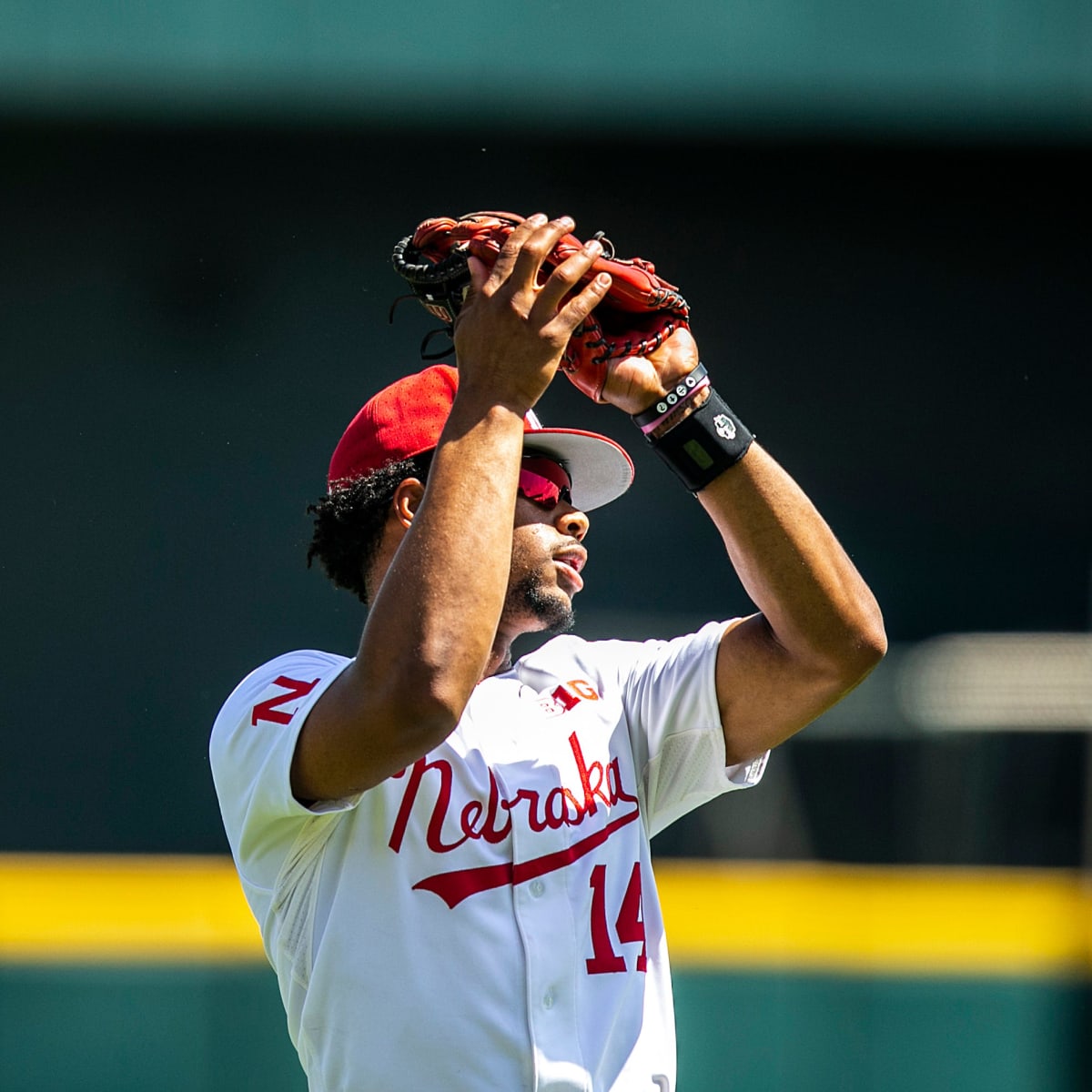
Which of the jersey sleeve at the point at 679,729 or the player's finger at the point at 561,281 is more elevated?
the player's finger at the point at 561,281

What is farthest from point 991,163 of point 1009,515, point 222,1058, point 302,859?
point 302,859

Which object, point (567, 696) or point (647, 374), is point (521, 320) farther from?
point (567, 696)

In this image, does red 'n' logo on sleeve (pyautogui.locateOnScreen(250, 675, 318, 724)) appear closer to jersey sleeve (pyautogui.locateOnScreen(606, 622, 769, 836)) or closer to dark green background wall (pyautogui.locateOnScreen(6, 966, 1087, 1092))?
jersey sleeve (pyautogui.locateOnScreen(606, 622, 769, 836))

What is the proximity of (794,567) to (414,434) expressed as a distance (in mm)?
620

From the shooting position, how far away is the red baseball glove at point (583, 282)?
188 cm

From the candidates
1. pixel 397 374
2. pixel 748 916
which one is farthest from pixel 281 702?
pixel 397 374

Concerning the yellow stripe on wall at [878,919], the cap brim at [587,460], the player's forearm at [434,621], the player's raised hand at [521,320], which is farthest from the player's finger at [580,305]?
the yellow stripe on wall at [878,919]

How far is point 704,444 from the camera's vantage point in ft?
6.48

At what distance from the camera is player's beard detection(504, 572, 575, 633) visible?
2.15 meters

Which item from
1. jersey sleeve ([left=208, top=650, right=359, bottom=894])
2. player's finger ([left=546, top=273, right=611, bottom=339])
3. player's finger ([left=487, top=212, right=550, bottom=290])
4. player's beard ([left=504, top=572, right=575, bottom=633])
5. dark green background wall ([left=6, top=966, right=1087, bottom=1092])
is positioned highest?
player's finger ([left=487, top=212, right=550, bottom=290])

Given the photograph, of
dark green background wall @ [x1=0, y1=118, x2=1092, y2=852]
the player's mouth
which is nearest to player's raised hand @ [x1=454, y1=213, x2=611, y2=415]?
the player's mouth

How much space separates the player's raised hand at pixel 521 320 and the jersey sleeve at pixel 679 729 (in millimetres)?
591

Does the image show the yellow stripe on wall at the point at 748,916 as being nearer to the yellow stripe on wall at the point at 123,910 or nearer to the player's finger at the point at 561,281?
the yellow stripe on wall at the point at 123,910

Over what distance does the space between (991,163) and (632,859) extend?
4633 millimetres
